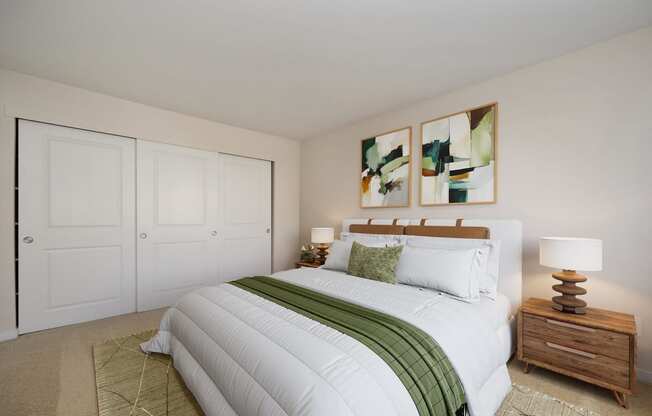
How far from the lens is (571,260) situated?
189 cm

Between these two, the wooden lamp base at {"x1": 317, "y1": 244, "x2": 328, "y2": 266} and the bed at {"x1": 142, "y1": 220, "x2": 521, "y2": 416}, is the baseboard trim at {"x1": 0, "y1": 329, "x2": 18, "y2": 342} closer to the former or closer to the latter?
the bed at {"x1": 142, "y1": 220, "x2": 521, "y2": 416}

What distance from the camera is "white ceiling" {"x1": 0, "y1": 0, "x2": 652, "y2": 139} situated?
1.83m

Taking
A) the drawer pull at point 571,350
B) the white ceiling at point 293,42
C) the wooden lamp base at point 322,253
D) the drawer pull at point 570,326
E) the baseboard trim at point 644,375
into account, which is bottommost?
the baseboard trim at point 644,375

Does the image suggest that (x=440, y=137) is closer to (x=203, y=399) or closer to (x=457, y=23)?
(x=457, y=23)

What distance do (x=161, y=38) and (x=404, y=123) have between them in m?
2.52

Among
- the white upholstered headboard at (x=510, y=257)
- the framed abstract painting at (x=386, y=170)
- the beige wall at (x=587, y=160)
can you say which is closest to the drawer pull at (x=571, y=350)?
the white upholstered headboard at (x=510, y=257)

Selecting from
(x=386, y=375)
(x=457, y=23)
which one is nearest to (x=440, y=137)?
(x=457, y=23)

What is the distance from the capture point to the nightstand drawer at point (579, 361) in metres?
1.74

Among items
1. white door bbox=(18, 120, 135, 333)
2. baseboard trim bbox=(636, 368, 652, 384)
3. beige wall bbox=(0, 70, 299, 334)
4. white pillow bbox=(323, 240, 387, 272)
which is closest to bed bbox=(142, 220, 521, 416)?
white pillow bbox=(323, 240, 387, 272)

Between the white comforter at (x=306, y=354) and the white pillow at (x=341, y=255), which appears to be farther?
the white pillow at (x=341, y=255)

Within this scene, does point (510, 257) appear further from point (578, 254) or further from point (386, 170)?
point (386, 170)

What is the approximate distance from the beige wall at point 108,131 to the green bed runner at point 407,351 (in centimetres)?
294

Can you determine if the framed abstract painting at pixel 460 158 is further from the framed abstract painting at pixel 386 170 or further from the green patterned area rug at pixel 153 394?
the green patterned area rug at pixel 153 394

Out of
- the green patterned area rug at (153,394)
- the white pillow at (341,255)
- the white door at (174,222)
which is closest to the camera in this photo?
the green patterned area rug at (153,394)
